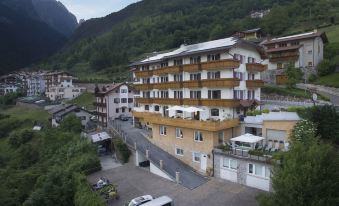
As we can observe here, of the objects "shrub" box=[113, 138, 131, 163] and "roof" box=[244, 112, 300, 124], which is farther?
"shrub" box=[113, 138, 131, 163]

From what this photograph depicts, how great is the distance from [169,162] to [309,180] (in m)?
19.4

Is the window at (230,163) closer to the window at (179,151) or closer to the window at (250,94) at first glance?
the window at (179,151)

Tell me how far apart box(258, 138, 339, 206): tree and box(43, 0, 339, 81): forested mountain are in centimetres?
9044

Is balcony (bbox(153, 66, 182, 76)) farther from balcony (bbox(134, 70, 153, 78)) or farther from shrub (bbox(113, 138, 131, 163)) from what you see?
shrub (bbox(113, 138, 131, 163))

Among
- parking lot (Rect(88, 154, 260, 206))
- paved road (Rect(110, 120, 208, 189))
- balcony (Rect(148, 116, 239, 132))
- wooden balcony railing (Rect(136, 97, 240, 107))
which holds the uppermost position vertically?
wooden balcony railing (Rect(136, 97, 240, 107))

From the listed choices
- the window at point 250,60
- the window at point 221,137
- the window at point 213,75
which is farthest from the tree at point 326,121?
the window at point 250,60

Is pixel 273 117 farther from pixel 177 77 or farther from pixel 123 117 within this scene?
pixel 123 117

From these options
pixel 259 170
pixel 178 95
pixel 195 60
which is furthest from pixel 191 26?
pixel 259 170

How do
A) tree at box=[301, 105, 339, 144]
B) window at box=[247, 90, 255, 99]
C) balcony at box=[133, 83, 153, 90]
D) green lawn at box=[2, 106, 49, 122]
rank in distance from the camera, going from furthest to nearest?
green lawn at box=[2, 106, 49, 122]
balcony at box=[133, 83, 153, 90]
window at box=[247, 90, 255, 99]
tree at box=[301, 105, 339, 144]

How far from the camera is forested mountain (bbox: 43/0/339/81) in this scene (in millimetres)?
105562

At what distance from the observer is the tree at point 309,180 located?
18.2 metres

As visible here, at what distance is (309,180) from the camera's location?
59.2 feet

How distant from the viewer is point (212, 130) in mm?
31109

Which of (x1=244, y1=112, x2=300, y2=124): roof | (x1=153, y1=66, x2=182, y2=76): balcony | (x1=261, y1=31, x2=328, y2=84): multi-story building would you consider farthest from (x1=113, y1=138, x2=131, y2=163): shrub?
(x1=261, y1=31, x2=328, y2=84): multi-story building
